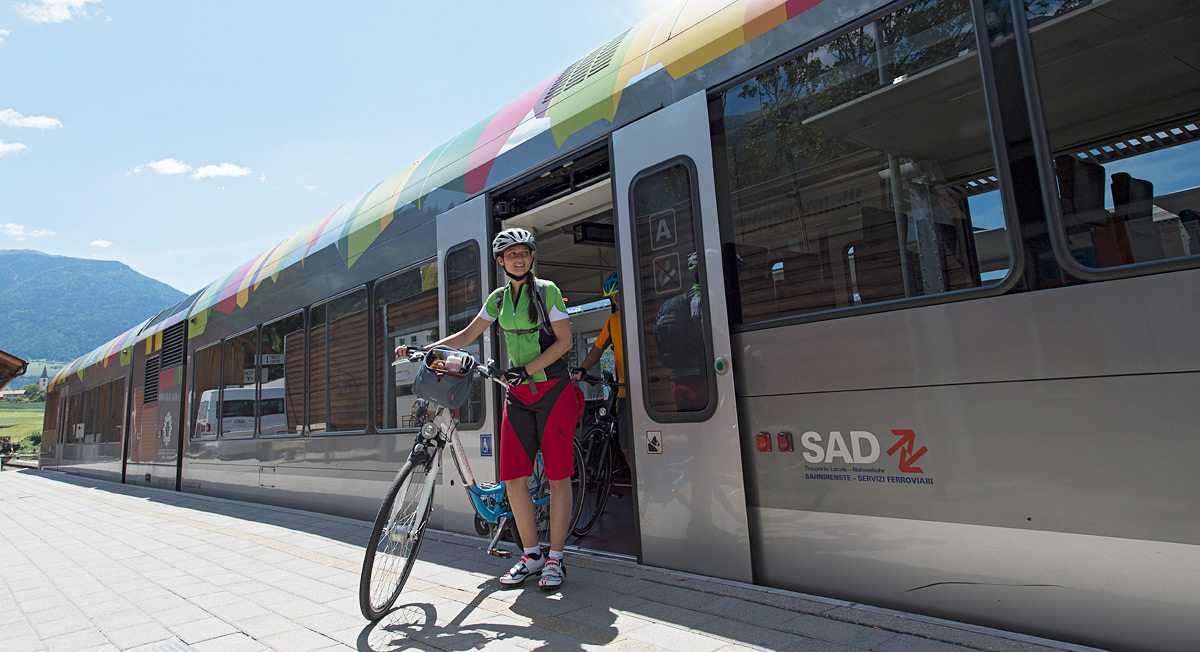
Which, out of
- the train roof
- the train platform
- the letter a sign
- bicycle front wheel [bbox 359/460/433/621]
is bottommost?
the train platform

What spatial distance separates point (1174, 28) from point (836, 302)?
1247 millimetres

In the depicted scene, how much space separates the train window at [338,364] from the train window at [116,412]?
893 centimetres

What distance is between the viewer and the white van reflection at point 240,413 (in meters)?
7.35

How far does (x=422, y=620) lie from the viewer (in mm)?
3004

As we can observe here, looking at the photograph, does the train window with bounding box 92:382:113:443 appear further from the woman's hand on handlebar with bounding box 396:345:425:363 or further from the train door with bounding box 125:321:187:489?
the woman's hand on handlebar with bounding box 396:345:425:363

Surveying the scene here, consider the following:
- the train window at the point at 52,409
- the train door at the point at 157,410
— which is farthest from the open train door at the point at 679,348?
the train window at the point at 52,409

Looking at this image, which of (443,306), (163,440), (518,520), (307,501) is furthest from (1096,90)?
(163,440)

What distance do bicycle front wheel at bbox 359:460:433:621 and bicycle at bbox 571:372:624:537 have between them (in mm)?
1302

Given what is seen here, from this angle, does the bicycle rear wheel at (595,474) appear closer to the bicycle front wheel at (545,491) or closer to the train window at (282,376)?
the bicycle front wheel at (545,491)

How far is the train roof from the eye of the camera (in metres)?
3.15

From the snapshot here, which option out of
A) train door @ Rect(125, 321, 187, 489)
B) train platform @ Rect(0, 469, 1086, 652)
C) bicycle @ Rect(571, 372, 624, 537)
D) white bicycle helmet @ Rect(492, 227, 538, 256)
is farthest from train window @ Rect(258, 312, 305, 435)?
white bicycle helmet @ Rect(492, 227, 538, 256)

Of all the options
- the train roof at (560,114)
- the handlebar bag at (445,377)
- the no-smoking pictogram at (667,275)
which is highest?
the train roof at (560,114)

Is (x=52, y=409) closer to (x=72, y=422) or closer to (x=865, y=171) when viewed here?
(x=72, y=422)

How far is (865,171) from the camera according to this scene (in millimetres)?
2598
